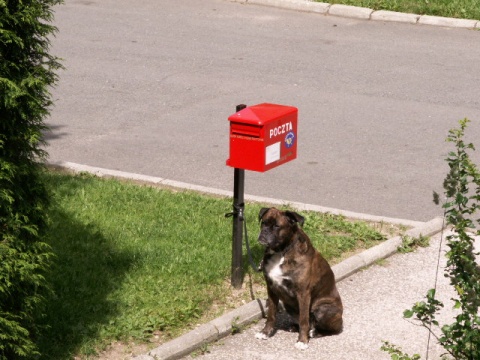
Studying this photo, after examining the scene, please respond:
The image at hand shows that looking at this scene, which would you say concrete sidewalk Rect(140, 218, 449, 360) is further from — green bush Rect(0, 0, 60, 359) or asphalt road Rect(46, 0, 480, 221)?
asphalt road Rect(46, 0, 480, 221)

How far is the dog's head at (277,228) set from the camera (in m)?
6.83

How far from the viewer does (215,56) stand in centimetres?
1445

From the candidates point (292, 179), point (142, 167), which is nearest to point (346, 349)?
point (292, 179)

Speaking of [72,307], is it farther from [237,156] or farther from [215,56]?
[215,56]

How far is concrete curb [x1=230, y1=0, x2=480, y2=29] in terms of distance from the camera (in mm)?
15836

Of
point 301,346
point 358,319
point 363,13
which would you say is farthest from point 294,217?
point 363,13

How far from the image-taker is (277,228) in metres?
Answer: 6.84

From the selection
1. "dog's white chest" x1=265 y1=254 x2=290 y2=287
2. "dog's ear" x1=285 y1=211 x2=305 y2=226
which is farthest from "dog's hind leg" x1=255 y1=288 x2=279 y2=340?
"dog's ear" x1=285 y1=211 x2=305 y2=226

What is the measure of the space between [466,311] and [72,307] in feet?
9.90

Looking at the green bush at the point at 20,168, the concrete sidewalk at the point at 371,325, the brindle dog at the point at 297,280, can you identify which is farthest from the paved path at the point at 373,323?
the green bush at the point at 20,168

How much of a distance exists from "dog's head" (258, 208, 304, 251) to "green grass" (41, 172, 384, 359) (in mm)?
896

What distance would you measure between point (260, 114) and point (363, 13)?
9.60m

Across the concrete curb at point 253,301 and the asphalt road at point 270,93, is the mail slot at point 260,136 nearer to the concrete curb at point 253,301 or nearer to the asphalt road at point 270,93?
the concrete curb at point 253,301

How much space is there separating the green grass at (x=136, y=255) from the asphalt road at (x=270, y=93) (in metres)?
0.87
